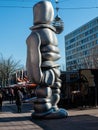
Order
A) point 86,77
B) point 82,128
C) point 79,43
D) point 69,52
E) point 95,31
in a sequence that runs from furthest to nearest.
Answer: point 69,52, point 79,43, point 95,31, point 86,77, point 82,128

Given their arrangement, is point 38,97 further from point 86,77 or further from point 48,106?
point 86,77

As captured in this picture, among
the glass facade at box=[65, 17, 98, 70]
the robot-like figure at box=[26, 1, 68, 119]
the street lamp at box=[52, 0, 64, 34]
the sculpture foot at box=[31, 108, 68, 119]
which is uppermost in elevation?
the glass facade at box=[65, 17, 98, 70]

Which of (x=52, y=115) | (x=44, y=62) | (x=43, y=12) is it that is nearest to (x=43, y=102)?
(x=52, y=115)

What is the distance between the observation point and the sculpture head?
20172 mm

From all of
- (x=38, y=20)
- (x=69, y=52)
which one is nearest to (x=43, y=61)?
(x=38, y=20)

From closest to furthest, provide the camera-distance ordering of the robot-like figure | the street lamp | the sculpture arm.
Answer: the sculpture arm → the robot-like figure → the street lamp

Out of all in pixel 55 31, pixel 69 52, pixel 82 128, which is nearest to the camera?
pixel 82 128

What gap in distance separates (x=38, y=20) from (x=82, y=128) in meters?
7.38

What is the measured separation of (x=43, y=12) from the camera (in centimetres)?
2017

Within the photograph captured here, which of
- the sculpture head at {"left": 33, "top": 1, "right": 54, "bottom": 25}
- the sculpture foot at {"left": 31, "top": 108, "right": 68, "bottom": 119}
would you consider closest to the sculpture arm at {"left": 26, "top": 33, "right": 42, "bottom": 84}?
the sculpture head at {"left": 33, "top": 1, "right": 54, "bottom": 25}

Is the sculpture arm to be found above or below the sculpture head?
below

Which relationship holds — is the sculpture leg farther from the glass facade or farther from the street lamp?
the glass facade

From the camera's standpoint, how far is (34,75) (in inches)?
766

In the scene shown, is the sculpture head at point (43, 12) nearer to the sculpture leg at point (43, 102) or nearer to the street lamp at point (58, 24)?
the street lamp at point (58, 24)
